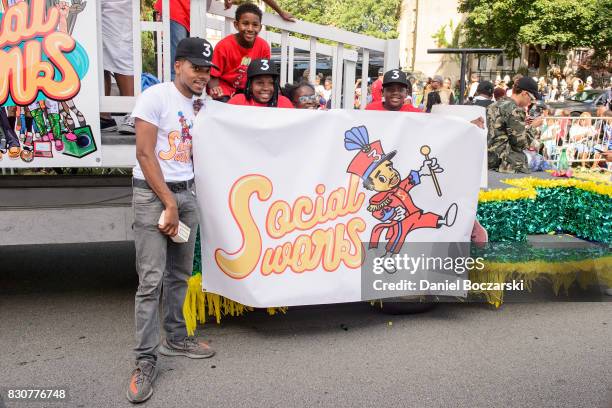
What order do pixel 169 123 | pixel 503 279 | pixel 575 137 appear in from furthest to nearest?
pixel 575 137 → pixel 503 279 → pixel 169 123

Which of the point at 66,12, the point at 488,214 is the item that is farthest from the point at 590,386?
→ the point at 66,12

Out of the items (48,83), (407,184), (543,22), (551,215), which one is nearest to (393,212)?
(407,184)

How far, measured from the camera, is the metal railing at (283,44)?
407 cm

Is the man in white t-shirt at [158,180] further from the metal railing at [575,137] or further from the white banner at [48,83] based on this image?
the metal railing at [575,137]

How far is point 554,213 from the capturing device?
5160 mm

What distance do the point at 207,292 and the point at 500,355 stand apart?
1.99 meters

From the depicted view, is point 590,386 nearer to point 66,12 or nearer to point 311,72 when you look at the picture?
point 311,72

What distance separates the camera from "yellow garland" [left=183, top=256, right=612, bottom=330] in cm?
408

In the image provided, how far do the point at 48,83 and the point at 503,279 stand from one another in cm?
350

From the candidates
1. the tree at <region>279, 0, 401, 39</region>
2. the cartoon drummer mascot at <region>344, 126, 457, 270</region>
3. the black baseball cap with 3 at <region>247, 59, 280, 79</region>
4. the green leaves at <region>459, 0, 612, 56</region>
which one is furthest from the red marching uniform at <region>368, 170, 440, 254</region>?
the tree at <region>279, 0, 401, 39</region>

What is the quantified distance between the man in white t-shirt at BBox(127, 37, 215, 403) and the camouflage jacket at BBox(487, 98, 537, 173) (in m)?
3.70

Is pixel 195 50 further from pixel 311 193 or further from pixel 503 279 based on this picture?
pixel 503 279

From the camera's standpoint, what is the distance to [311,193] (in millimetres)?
3916

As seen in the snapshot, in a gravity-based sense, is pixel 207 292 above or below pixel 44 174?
below
